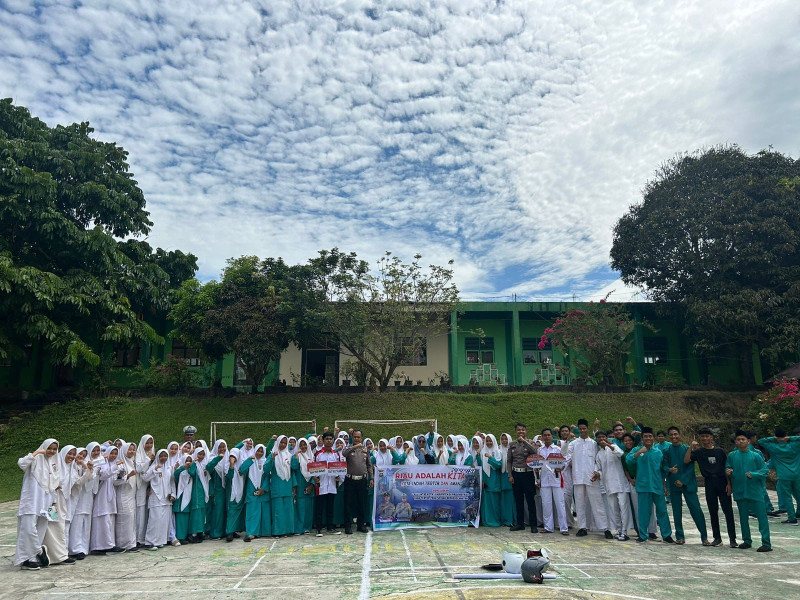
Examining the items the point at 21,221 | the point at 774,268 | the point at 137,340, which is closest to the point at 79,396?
the point at 137,340

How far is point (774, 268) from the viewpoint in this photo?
1980 cm

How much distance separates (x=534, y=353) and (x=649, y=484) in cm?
1741

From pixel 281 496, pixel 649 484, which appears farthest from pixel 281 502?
pixel 649 484

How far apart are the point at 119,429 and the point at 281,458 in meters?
11.4

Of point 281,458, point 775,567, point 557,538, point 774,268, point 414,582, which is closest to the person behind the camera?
point 414,582

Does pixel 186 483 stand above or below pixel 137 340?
below

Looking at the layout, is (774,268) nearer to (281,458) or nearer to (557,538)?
(557,538)

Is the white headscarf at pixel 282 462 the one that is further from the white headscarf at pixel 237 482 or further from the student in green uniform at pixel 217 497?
the student in green uniform at pixel 217 497

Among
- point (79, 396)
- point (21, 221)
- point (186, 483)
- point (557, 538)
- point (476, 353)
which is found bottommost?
point (557, 538)

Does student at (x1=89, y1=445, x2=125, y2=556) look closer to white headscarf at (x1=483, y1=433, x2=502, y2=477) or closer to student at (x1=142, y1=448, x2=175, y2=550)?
student at (x1=142, y1=448, x2=175, y2=550)

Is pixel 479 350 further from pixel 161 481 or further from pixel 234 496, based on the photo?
pixel 161 481

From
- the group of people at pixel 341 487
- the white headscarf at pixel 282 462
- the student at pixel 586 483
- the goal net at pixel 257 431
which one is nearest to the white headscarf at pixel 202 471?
the group of people at pixel 341 487

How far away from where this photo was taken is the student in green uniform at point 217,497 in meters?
9.15

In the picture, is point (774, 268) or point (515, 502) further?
point (774, 268)
